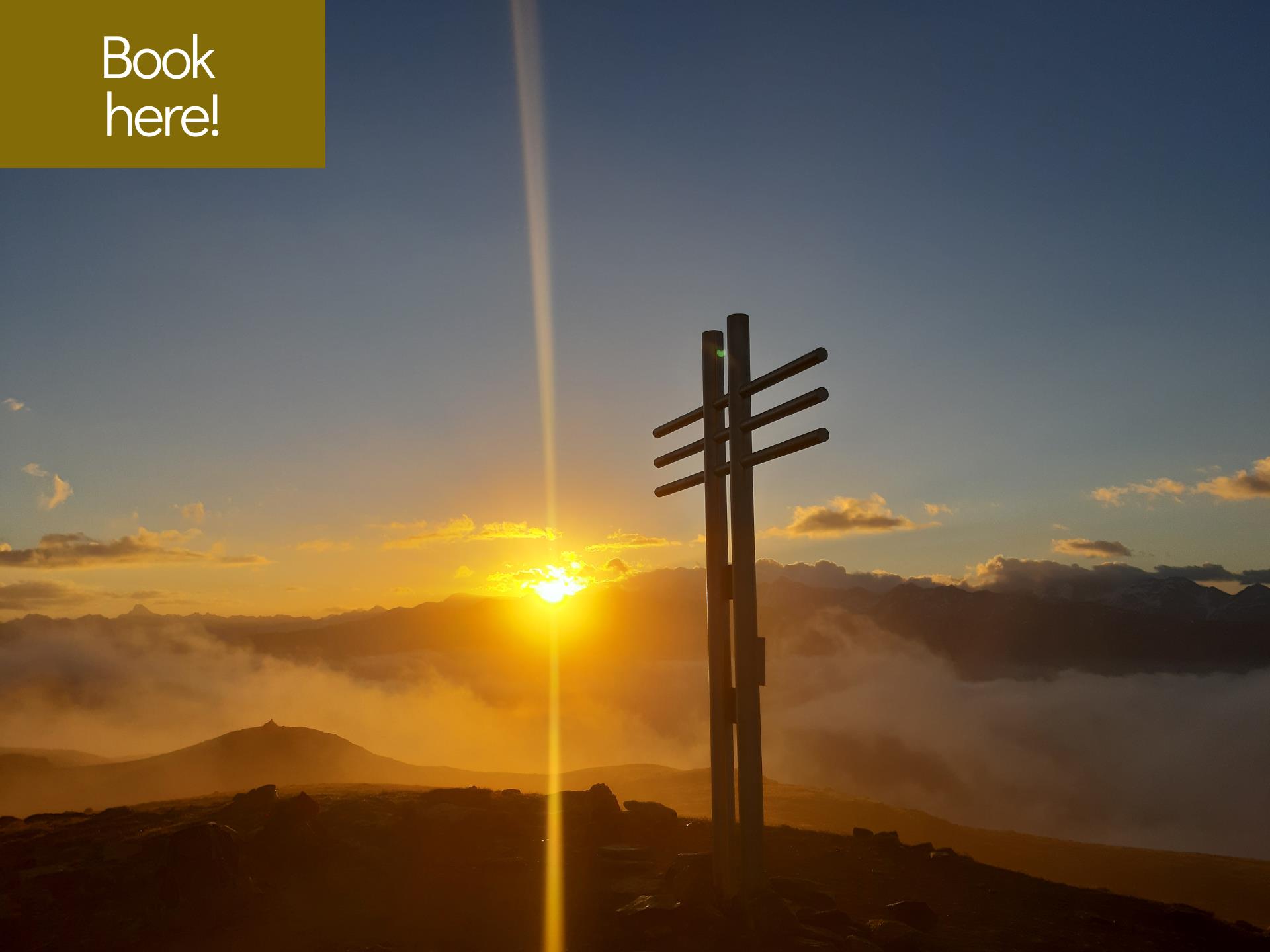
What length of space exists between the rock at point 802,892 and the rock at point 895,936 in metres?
0.86

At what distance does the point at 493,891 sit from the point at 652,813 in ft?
12.6

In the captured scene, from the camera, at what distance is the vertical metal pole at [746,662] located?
10.4 metres

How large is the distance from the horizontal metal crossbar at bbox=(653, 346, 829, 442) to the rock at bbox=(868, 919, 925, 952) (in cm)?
632

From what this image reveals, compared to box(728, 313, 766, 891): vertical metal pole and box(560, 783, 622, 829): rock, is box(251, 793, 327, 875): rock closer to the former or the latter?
box(560, 783, 622, 829): rock

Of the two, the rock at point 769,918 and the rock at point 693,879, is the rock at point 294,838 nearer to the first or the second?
the rock at point 693,879

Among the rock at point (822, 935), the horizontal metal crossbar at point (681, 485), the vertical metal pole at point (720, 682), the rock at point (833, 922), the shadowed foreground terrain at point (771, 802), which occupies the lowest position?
the shadowed foreground terrain at point (771, 802)

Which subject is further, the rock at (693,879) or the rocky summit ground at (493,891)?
the rock at (693,879)

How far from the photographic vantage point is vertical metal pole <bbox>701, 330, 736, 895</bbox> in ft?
35.1

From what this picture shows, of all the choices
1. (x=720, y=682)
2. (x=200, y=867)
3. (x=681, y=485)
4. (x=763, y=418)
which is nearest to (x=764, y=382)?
(x=763, y=418)

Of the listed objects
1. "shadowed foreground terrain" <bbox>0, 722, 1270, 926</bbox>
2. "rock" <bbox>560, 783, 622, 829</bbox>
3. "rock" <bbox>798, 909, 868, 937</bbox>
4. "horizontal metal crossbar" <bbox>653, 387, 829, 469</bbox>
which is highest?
"horizontal metal crossbar" <bbox>653, 387, 829, 469</bbox>

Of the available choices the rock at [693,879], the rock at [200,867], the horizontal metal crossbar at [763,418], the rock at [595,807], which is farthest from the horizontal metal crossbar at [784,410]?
the rock at [200,867]

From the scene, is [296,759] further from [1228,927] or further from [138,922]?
[1228,927]

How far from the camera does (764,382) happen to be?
1059cm

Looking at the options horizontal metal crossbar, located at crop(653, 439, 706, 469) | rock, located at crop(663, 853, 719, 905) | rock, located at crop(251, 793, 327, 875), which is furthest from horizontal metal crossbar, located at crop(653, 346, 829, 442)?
rock, located at crop(251, 793, 327, 875)
